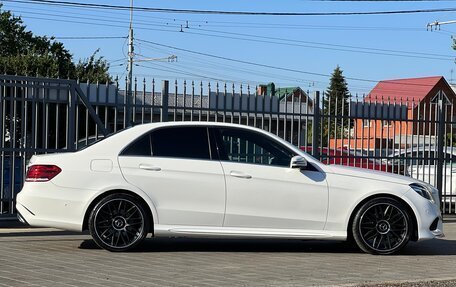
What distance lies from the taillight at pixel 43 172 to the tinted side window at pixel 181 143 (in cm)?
118

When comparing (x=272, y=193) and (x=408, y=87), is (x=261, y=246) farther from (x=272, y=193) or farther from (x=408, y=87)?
(x=408, y=87)

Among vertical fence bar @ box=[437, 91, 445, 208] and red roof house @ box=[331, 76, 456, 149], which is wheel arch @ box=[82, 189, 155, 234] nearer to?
red roof house @ box=[331, 76, 456, 149]

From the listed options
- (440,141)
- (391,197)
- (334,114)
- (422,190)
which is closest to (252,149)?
(391,197)

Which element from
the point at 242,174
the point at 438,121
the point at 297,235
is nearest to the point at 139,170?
the point at 242,174

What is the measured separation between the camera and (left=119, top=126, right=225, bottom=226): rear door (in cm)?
862

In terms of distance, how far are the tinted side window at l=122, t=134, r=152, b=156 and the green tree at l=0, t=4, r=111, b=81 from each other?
2459cm

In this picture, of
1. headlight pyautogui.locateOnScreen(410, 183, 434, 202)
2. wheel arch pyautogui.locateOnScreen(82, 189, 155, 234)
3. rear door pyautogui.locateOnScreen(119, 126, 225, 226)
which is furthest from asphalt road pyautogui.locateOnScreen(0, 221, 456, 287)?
headlight pyautogui.locateOnScreen(410, 183, 434, 202)

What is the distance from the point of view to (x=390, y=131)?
45.7 ft

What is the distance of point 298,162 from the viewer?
8.77 m

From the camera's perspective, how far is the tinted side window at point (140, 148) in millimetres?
8766

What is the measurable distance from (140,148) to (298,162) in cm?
192

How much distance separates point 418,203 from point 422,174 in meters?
5.44

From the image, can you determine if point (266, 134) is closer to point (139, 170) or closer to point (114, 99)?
point (139, 170)

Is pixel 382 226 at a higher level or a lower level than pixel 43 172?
lower
